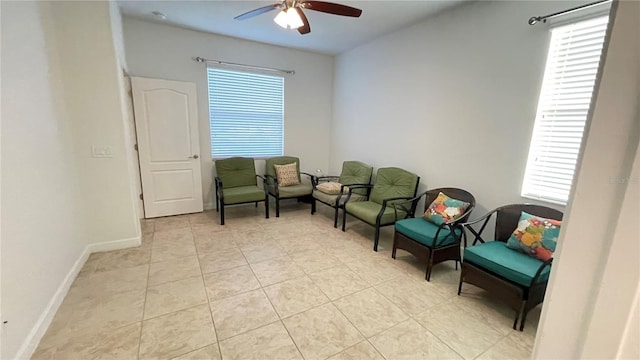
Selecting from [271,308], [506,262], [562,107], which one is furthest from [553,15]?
[271,308]

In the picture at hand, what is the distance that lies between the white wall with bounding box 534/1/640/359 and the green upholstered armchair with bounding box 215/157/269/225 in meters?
3.76

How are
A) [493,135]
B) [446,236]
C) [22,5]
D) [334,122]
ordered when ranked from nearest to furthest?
1. [22,5]
2. [446,236]
3. [493,135]
4. [334,122]

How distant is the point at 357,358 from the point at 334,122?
4.13 metres

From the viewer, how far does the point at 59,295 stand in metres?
2.12

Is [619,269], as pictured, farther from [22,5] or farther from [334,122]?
[334,122]

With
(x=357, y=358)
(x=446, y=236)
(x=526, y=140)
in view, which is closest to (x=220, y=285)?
(x=357, y=358)

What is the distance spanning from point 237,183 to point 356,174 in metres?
1.90

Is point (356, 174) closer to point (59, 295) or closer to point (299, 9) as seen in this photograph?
point (299, 9)

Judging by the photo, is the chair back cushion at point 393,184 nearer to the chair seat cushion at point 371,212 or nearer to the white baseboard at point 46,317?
the chair seat cushion at point 371,212

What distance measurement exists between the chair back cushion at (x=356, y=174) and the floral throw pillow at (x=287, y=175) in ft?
2.61

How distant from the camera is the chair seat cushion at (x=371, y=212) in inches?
126

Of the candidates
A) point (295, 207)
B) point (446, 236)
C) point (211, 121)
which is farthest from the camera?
point (295, 207)

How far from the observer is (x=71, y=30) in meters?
2.53

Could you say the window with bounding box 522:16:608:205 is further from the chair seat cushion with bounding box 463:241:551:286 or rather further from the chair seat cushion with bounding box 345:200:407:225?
the chair seat cushion with bounding box 345:200:407:225
